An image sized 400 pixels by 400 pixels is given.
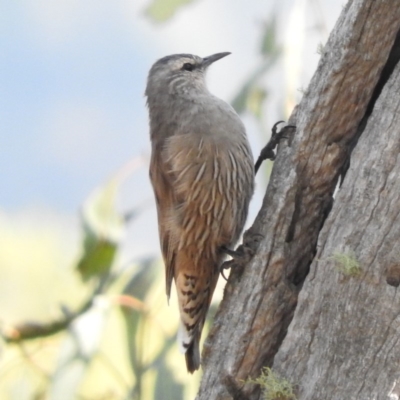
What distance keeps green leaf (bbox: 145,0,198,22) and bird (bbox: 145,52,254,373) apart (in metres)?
0.65

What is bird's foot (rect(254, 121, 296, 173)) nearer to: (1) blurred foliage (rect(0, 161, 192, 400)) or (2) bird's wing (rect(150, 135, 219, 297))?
(2) bird's wing (rect(150, 135, 219, 297))

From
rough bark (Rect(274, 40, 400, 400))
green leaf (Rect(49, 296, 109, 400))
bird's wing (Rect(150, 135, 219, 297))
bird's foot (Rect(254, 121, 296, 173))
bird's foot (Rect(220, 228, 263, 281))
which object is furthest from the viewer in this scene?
green leaf (Rect(49, 296, 109, 400))

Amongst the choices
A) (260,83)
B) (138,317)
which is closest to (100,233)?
(138,317)

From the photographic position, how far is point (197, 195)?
12.1 feet

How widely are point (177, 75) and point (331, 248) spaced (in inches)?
57.8

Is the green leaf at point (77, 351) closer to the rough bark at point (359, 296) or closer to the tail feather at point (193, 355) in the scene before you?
the tail feather at point (193, 355)

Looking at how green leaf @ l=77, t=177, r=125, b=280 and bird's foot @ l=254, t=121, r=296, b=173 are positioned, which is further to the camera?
green leaf @ l=77, t=177, r=125, b=280

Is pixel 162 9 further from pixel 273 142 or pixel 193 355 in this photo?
pixel 193 355

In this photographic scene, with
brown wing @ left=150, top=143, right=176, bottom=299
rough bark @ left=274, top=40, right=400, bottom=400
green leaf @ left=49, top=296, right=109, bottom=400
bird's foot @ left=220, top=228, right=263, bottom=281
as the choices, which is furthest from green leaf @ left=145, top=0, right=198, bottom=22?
rough bark @ left=274, top=40, right=400, bottom=400

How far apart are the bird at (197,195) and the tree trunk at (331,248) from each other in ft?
1.46

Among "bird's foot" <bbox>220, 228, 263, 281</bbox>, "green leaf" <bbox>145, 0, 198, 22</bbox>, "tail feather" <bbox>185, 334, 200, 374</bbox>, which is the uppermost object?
"green leaf" <bbox>145, 0, 198, 22</bbox>

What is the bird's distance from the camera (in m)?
3.68

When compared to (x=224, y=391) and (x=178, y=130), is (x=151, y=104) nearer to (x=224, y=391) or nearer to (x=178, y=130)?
(x=178, y=130)

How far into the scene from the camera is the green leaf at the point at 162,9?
4.35 meters
